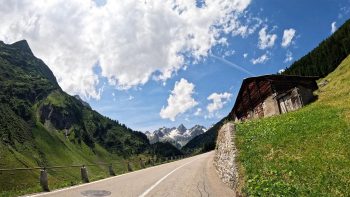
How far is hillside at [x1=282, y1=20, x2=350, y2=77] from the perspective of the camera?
128875 mm

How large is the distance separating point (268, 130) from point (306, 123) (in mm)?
2767

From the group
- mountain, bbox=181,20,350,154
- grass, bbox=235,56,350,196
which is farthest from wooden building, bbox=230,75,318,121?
mountain, bbox=181,20,350,154

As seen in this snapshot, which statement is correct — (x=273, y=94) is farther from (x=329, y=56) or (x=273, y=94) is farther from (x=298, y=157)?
(x=329, y=56)

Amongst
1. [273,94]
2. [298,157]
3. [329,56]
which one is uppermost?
[329,56]

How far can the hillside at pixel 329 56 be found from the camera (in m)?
129

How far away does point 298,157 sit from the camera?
1961cm

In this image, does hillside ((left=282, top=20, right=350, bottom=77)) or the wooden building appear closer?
the wooden building

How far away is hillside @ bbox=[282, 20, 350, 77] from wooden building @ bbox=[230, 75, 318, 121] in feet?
240

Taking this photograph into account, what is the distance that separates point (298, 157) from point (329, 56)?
12561cm

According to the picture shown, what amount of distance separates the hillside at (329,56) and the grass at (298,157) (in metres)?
109

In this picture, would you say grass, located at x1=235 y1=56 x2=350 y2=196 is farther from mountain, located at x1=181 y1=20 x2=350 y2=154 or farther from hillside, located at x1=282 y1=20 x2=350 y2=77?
hillside, located at x1=282 y1=20 x2=350 y2=77

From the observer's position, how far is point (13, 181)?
6422 inches

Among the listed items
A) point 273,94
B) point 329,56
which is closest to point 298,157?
point 273,94

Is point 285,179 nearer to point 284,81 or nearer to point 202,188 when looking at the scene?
point 202,188
